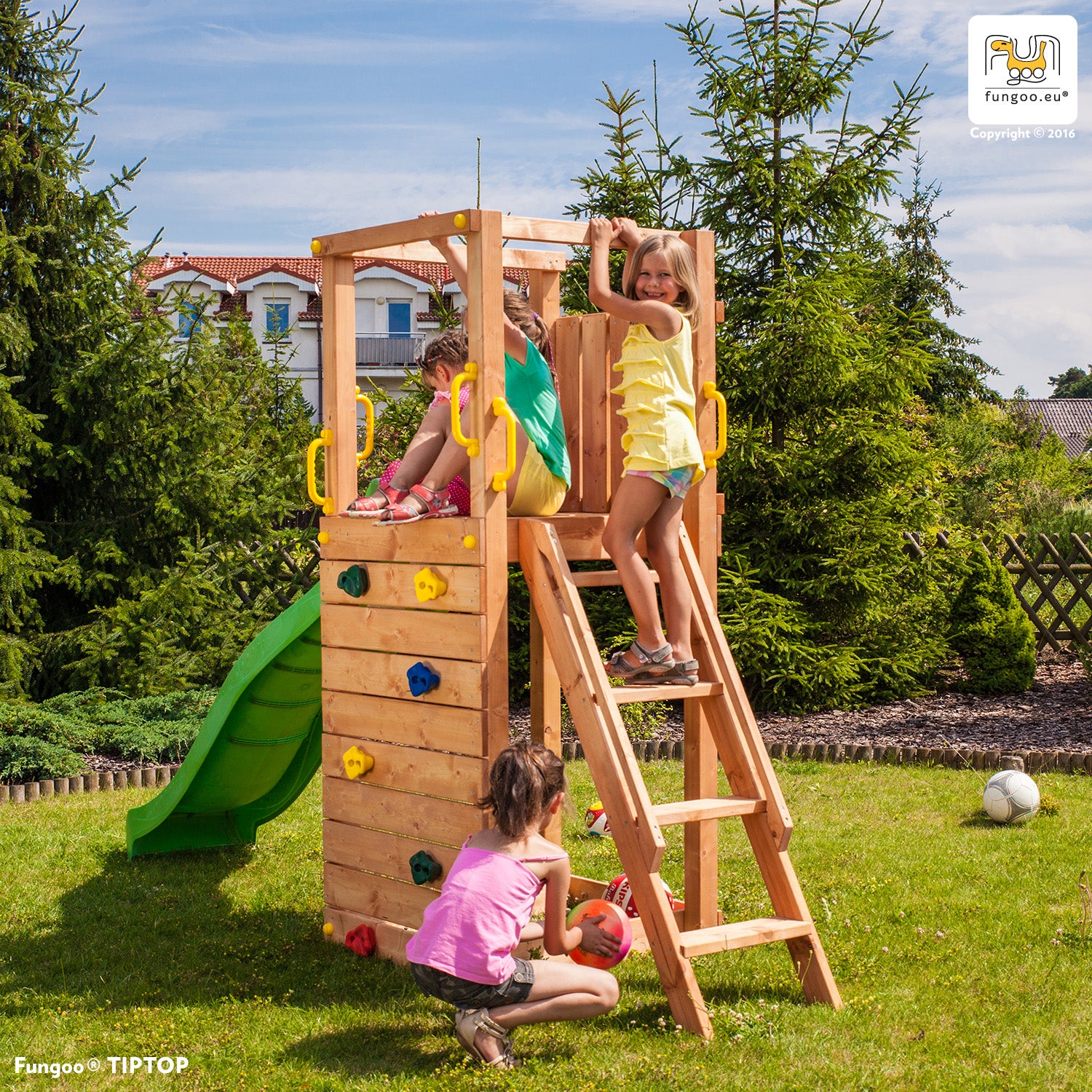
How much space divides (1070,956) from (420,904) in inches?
99.8

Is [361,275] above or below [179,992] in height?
above

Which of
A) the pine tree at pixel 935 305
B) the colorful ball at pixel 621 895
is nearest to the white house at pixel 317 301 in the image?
the pine tree at pixel 935 305

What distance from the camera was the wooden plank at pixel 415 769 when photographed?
14.9ft

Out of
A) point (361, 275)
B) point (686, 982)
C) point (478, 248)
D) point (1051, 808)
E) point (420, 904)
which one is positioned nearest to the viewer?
point (686, 982)

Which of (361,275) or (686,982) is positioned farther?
(361,275)

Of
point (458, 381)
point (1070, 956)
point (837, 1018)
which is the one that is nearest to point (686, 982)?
point (837, 1018)

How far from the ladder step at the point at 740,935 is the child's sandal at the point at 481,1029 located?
65cm

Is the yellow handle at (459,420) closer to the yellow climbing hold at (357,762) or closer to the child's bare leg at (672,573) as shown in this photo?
the child's bare leg at (672,573)

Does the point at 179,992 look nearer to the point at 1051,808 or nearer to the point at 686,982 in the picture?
the point at 686,982

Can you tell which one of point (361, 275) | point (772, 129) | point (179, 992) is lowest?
point (179, 992)

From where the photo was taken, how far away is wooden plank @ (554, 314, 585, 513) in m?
5.55

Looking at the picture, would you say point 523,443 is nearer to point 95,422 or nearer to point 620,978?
point 620,978

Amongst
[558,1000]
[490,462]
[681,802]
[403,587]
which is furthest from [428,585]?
[558,1000]

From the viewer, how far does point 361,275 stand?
4050 cm
